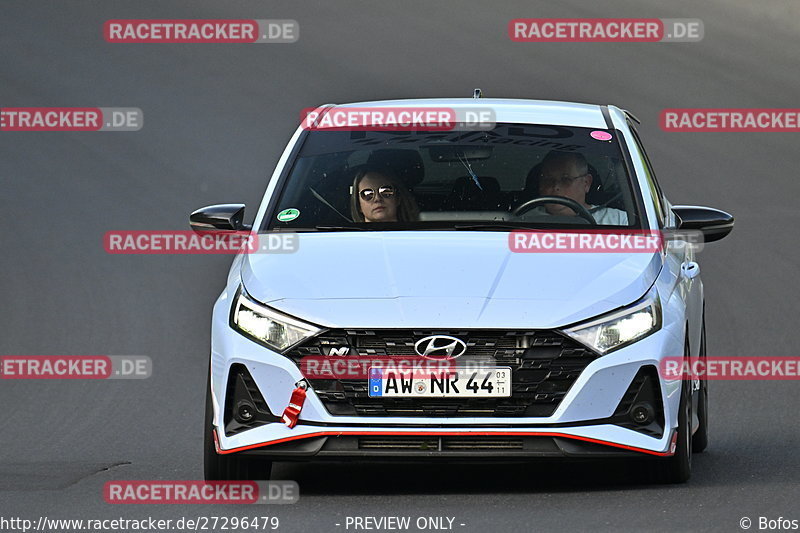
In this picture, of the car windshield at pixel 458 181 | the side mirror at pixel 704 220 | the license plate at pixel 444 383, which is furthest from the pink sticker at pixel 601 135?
the license plate at pixel 444 383

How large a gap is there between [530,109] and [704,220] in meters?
1.12

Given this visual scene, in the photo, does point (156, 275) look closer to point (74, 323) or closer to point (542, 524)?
point (74, 323)

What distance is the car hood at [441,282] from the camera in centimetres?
755

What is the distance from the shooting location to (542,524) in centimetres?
710

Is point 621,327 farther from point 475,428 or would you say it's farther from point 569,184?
point 569,184

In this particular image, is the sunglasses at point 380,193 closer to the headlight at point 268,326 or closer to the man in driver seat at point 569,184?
the man in driver seat at point 569,184

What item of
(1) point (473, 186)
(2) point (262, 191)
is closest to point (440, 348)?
(1) point (473, 186)

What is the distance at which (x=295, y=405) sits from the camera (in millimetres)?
7555

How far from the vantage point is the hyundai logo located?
24.5 ft

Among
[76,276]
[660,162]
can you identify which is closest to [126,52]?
[660,162]

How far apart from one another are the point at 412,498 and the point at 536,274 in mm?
1047

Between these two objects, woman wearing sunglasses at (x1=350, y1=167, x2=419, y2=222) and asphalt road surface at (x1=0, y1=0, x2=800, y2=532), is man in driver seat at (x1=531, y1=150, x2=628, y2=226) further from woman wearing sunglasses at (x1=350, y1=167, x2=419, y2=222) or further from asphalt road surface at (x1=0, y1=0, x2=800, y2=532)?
asphalt road surface at (x1=0, y1=0, x2=800, y2=532)

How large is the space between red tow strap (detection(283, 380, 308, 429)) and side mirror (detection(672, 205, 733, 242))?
232 cm

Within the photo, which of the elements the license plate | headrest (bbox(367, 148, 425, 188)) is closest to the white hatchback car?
the license plate
